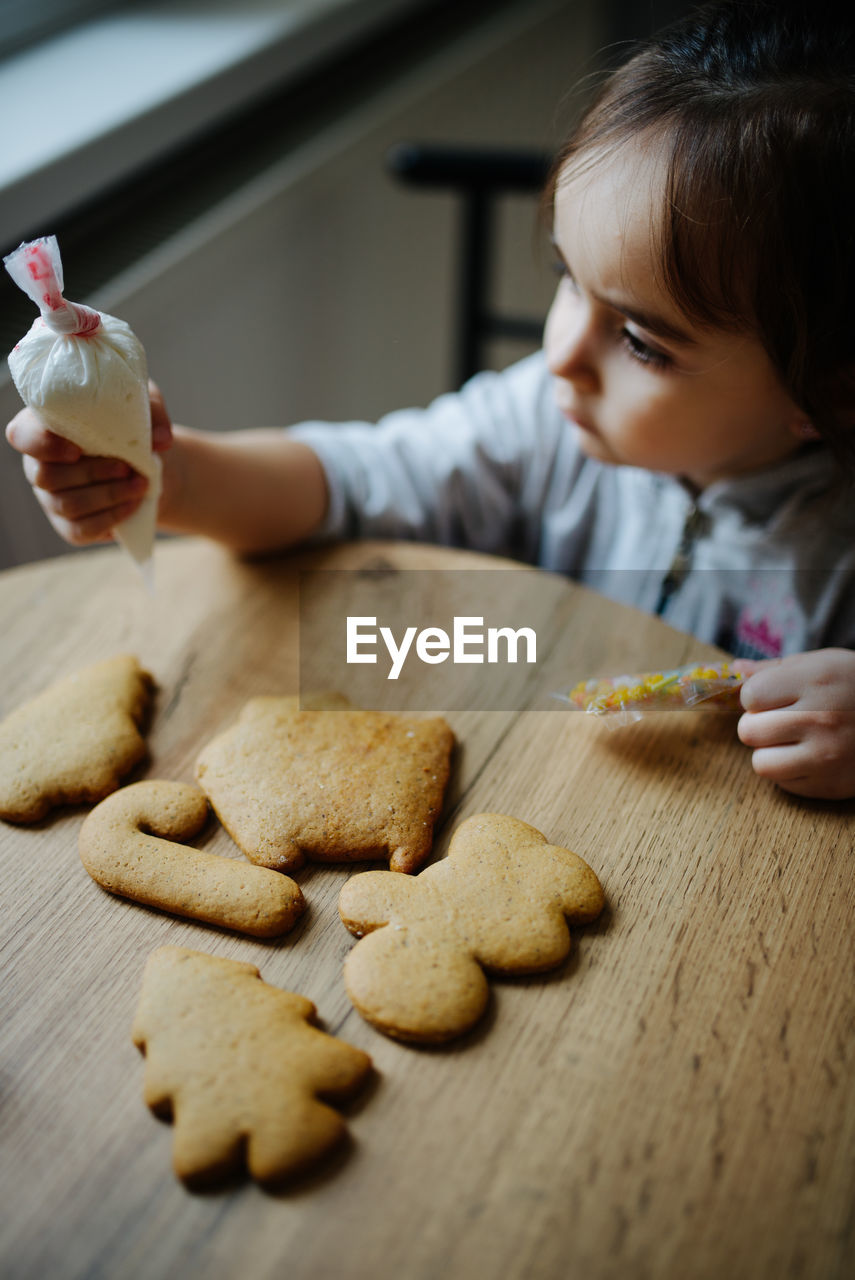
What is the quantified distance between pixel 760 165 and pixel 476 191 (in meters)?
0.61

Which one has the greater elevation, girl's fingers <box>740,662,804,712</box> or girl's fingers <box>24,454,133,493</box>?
girl's fingers <box>24,454,133,493</box>

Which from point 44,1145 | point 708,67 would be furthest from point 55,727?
point 708,67

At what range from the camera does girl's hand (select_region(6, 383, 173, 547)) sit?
62 cm

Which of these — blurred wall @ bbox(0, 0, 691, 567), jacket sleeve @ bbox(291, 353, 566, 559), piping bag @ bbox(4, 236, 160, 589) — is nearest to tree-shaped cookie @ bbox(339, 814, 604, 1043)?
piping bag @ bbox(4, 236, 160, 589)

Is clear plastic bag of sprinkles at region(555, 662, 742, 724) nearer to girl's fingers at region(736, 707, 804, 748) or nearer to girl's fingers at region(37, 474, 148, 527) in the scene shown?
girl's fingers at region(736, 707, 804, 748)

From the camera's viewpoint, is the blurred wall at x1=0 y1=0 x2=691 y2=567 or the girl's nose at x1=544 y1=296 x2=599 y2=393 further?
the blurred wall at x1=0 y1=0 x2=691 y2=567

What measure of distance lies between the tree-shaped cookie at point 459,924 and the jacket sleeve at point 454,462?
434 millimetres

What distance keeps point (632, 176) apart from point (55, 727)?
1.87ft

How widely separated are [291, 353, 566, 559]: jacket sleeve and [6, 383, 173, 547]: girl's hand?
25 cm

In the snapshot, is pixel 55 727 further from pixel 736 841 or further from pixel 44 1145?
pixel 736 841

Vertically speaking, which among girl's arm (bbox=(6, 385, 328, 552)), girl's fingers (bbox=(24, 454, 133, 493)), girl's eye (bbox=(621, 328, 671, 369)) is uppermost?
girl's eye (bbox=(621, 328, 671, 369))

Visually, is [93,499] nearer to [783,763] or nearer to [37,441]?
[37,441]

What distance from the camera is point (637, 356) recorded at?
2.37 feet

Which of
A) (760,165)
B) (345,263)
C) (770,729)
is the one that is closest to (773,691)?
(770,729)
